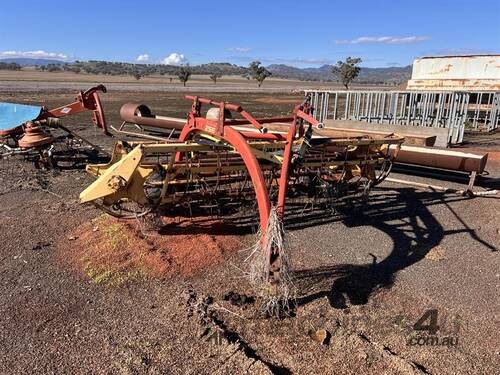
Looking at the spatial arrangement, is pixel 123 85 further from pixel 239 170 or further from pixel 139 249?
pixel 139 249

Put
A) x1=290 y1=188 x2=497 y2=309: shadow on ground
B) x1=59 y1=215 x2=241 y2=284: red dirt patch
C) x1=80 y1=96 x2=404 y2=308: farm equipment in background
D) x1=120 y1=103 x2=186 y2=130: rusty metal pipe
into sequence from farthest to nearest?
x1=120 y1=103 x2=186 y2=130: rusty metal pipe < x1=59 y1=215 x2=241 y2=284: red dirt patch < x1=290 y1=188 x2=497 y2=309: shadow on ground < x1=80 y1=96 x2=404 y2=308: farm equipment in background

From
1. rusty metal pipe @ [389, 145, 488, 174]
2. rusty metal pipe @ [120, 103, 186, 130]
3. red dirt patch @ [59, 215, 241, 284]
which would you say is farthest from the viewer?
rusty metal pipe @ [120, 103, 186, 130]

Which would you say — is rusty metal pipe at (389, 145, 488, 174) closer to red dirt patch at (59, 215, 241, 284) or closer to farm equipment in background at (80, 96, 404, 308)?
farm equipment in background at (80, 96, 404, 308)

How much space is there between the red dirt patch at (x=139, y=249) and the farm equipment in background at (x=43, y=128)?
3731mm

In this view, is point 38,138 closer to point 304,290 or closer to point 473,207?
point 304,290

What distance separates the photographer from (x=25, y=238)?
515 cm

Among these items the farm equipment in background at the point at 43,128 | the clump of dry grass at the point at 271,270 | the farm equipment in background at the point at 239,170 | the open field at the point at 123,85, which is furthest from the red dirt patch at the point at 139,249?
the open field at the point at 123,85

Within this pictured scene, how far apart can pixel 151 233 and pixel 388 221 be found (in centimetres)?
312

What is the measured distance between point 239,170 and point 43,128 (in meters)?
5.71

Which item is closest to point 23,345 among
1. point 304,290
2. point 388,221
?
point 304,290

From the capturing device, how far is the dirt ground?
313cm

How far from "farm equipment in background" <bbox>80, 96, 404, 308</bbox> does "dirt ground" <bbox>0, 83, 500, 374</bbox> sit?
388 mm

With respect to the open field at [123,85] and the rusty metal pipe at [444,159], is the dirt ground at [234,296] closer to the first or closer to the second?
the rusty metal pipe at [444,159]

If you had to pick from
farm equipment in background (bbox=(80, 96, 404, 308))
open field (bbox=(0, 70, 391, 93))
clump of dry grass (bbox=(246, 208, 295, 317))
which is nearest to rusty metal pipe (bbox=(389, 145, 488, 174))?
farm equipment in background (bbox=(80, 96, 404, 308))
